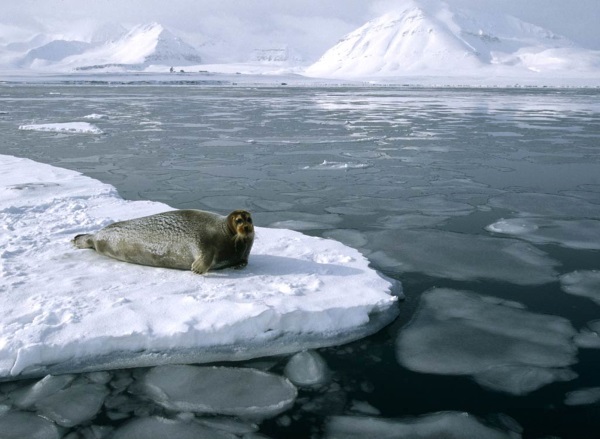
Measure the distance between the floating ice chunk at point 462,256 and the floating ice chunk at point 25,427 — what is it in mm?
2529

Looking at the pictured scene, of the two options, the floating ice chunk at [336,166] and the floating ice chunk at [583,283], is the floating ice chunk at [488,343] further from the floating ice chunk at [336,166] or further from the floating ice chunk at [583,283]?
the floating ice chunk at [336,166]

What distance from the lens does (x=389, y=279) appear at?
380cm

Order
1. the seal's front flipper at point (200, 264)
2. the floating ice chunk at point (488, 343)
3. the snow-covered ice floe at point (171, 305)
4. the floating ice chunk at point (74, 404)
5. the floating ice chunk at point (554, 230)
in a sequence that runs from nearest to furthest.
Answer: the floating ice chunk at point (74, 404) → the floating ice chunk at point (488, 343) → the snow-covered ice floe at point (171, 305) → the seal's front flipper at point (200, 264) → the floating ice chunk at point (554, 230)

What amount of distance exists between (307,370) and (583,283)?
83.2 inches

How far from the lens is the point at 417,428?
2.26 m

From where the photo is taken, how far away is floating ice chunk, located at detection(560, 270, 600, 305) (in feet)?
11.8

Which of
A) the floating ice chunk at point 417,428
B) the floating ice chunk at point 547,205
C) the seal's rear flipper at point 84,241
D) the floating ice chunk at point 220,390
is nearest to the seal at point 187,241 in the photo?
the seal's rear flipper at point 84,241

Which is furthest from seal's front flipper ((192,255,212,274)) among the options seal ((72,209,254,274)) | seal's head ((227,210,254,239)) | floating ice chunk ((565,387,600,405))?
floating ice chunk ((565,387,600,405))

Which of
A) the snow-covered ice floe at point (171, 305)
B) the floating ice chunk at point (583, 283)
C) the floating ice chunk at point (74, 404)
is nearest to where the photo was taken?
the floating ice chunk at point (74, 404)

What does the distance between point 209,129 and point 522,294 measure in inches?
421

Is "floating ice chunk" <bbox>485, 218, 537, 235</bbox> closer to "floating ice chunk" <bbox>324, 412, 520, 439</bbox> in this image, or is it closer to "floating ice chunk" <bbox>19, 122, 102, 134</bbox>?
"floating ice chunk" <bbox>324, 412, 520, 439</bbox>

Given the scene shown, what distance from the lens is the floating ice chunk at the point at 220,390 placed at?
2.40m

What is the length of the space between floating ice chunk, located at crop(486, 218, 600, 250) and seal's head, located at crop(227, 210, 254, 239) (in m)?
2.40

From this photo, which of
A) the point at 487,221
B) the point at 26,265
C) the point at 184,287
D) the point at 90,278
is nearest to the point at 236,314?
the point at 184,287
